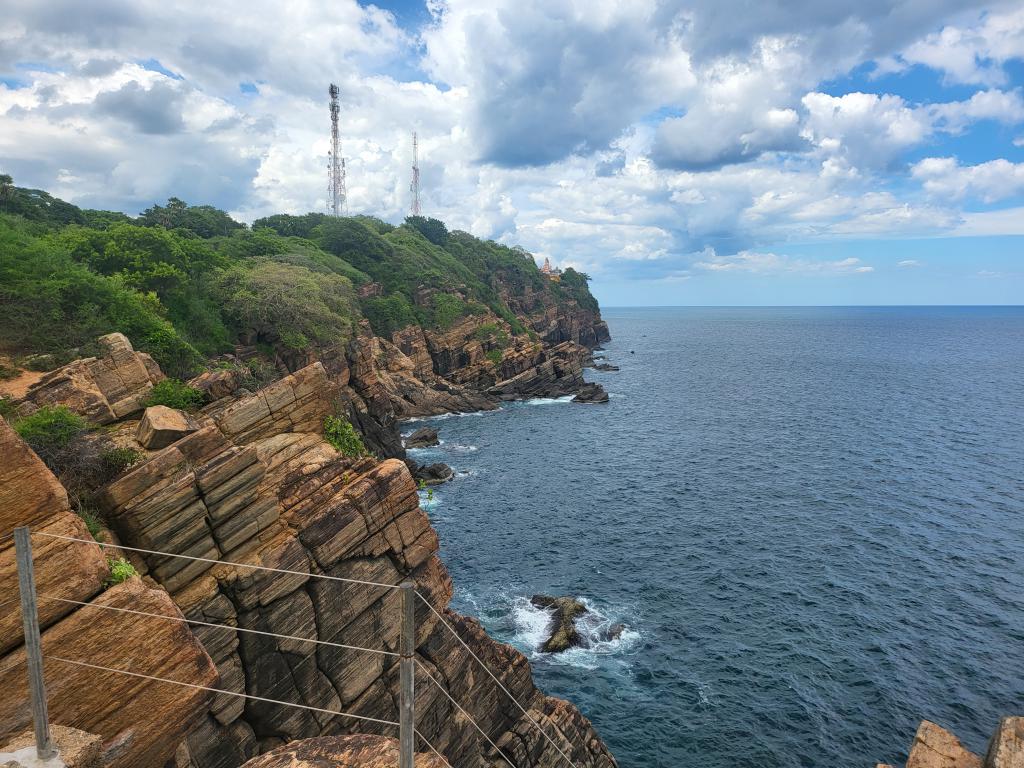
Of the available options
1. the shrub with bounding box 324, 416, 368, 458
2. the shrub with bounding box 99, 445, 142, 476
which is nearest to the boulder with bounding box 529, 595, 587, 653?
the shrub with bounding box 324, 416, 368, 458

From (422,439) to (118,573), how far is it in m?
59.4

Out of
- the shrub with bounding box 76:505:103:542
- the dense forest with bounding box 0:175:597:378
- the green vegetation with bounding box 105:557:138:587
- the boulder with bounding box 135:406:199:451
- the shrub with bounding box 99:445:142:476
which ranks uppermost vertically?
the dense forest with bounding box 0:175:597:378

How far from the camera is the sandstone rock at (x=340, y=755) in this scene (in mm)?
8633

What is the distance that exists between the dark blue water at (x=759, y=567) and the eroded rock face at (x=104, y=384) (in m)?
24.5

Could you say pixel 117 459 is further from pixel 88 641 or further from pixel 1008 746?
pixel 1008 746

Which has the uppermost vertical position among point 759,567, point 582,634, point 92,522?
point 92,522

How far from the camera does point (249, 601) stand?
17.7 meters

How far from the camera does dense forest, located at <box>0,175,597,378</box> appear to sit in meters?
25.6

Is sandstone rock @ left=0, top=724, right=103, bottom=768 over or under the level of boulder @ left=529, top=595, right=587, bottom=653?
over

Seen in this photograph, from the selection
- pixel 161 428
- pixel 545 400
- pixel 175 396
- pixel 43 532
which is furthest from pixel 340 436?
pixel 545 400

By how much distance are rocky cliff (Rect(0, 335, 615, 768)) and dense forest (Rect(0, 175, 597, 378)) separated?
630 centimetres

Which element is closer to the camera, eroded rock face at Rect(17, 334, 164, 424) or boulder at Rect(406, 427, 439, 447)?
eroded rock face at Rect(17, 334, 164, 424)

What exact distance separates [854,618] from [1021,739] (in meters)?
21.8

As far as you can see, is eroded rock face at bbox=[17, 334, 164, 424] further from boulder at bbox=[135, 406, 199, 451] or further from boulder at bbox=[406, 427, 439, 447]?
boulder at bbox=[406, 427, 439, 447]
